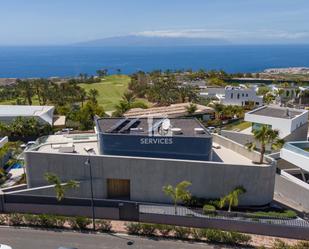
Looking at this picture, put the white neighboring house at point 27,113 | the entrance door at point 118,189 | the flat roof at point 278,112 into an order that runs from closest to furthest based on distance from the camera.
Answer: the entrance door at point 118,189
the flat roof at point 278,112
the white neighboring house at point 27,113

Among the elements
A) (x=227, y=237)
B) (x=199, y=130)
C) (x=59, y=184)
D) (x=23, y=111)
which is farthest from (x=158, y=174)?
(x=23, y=111)

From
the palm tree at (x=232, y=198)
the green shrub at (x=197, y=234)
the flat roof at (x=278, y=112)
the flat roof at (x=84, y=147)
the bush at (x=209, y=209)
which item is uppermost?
the flat roof at (x=278, y=112)

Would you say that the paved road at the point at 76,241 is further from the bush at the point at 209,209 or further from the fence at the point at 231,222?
the bush at the point at 209,209

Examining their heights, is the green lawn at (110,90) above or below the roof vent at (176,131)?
below

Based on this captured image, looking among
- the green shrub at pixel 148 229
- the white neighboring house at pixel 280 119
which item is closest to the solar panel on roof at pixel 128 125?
the green shrub at pixel 148 229

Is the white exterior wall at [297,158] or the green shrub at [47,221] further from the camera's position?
the white exterior wall at [297,158]

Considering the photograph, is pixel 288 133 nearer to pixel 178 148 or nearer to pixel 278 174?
pixel 278 174
